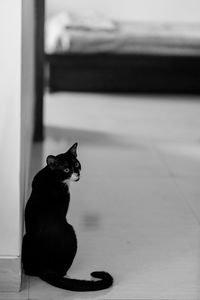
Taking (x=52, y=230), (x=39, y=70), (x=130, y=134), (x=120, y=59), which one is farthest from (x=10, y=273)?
(x=120, y=59)

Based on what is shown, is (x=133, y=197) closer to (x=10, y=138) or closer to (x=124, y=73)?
(x=10, y=138)

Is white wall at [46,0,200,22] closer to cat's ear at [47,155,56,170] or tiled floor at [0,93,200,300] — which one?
tiled floor at [0,93,200,300]

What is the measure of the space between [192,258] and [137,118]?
2.67 metres

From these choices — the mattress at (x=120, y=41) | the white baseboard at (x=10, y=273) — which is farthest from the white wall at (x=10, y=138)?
the mattress at (x=120, y=41)

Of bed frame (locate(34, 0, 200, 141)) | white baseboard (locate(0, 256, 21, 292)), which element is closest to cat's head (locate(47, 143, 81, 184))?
white baseboard (locate(0, 256, 21, 292))

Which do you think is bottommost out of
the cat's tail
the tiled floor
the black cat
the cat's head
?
the tiled floor

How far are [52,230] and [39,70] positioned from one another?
1992mm

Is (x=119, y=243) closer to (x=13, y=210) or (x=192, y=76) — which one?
(x=13, y=210)

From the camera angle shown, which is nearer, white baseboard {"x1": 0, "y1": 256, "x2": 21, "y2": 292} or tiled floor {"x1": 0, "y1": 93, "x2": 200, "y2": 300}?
white baseboard {"x1": 0, "y1": 256, "x2": 21, "y2": 292}

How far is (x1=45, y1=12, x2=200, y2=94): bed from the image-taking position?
556 centimetres

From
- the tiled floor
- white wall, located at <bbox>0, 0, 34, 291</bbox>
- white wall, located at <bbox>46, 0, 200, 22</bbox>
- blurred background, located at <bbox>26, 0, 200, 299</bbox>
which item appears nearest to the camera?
white wall, located at <bbox>0, 0, 34, 291</bbox>

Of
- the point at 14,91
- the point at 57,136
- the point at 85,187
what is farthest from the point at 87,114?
the point at 14,91

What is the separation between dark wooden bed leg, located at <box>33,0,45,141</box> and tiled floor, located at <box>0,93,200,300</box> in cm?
11

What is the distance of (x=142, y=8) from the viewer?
6977 mm
